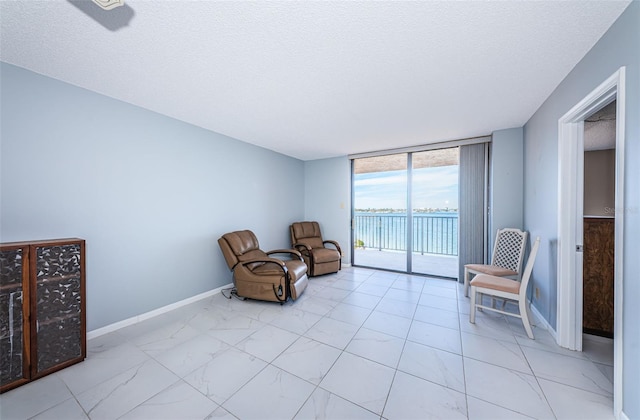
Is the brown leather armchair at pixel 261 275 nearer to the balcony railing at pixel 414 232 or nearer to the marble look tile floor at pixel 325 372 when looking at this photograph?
the marble look tile floor at pixel 325 372

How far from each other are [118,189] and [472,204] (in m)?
5.04

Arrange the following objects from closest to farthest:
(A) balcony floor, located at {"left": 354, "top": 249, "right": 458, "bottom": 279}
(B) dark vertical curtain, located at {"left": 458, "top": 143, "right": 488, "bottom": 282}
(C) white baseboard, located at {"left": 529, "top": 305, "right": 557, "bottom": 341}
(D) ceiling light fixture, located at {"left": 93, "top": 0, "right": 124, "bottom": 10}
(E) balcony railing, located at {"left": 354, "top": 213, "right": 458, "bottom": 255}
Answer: (D) ceiling light fixture, located at {"left": 93, "top": 0, "right": 124, "bottom": 10} → (C) white baseboard, located at {"left": 529, "top": 305, "right": 557, "bottom": 341} → (B) dark vertical curtain, located at {"left": 458, "top": 143, "right": 488, "bottom": 282} → (A) balcony floor, located at {"left": 354, "top": 249, "right": 458, "bottom": 279} → (E) balcony railing, located at {"left": 354, "top": 213, "right": 458, "bottom": 255}

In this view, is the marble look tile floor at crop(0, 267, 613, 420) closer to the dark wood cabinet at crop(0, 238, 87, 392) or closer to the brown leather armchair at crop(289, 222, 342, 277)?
the dark wood cabinet at crop(0, 238, 87, 392)

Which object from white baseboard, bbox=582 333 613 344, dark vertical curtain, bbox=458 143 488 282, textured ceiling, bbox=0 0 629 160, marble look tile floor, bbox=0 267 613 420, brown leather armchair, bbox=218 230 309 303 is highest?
textured ceiling, bbox=0 0 629 160

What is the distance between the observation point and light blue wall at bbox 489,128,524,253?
10.7 feet

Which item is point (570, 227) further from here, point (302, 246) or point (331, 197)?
point (331, 197)

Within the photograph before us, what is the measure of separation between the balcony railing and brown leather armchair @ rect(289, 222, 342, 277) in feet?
2.83

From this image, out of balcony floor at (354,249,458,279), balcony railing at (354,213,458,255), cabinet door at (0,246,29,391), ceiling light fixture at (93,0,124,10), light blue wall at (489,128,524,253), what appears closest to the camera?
ceiling light fixture at (93,0,124,10)

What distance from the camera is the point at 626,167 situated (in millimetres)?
1312

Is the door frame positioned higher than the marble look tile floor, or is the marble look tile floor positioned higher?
the door frame

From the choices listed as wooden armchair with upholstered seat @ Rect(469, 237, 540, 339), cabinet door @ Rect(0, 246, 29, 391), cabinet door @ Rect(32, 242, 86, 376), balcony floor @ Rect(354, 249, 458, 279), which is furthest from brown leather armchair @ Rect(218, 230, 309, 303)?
balcony floor @ Rect(354, 249, 458, 279)

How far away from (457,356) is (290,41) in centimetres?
290

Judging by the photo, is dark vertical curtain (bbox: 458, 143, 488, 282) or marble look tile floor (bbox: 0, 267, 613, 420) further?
dark vertical curtain (bbox: 458, 143, 488, 282)

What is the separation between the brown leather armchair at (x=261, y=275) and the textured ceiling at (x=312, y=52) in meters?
1.88
